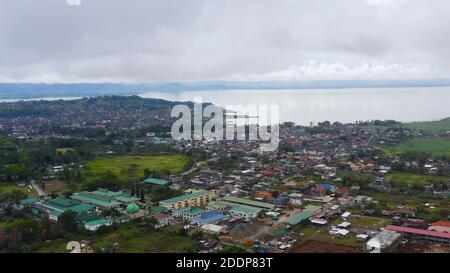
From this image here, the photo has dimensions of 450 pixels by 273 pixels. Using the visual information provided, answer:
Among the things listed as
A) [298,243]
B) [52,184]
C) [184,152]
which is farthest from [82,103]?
[298,243]

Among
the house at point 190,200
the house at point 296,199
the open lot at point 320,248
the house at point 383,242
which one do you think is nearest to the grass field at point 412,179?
the house at point 296,199

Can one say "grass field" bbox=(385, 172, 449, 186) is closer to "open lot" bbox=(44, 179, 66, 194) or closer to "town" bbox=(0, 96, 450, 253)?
"town" bbox=(0, 96, 450, 253)

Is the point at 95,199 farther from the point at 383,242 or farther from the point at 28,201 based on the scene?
A: the point at 383,242

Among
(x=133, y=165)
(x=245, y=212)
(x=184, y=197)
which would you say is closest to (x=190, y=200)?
(x=184, y=197)

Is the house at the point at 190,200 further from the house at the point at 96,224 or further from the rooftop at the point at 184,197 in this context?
the house at the point at 96,224

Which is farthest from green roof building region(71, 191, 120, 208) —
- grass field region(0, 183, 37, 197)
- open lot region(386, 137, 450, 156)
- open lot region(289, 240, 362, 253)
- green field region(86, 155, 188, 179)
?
open lot region(386, 137, 450, 156)

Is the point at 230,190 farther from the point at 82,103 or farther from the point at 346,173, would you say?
the point at 82,103
